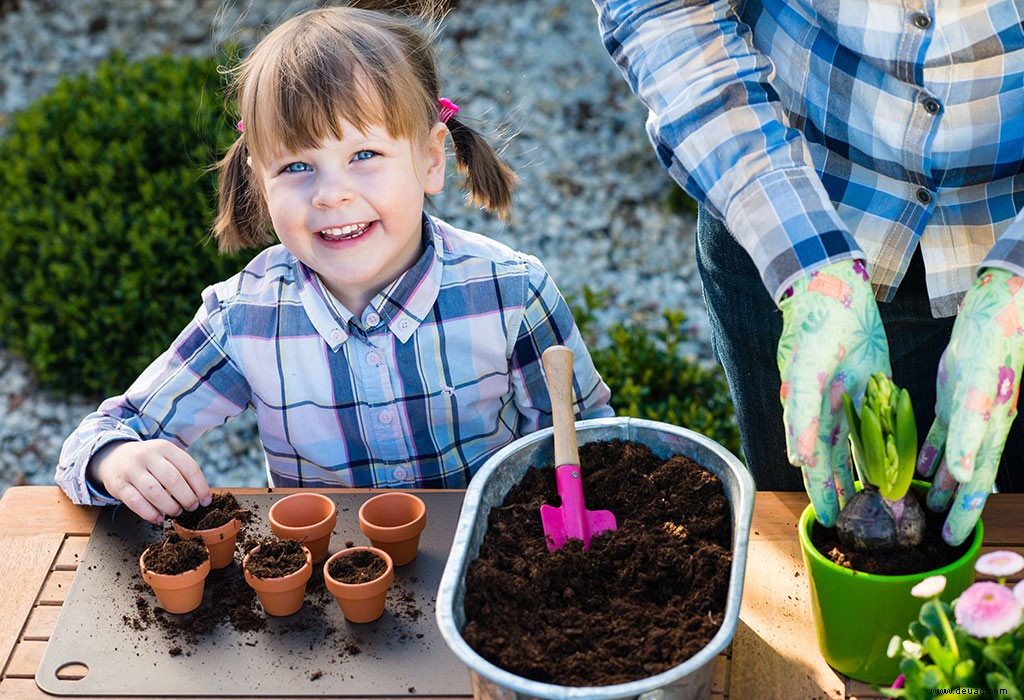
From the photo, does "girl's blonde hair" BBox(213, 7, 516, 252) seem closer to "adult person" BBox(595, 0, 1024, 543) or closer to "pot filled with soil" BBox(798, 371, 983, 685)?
"adult person" BBox(595, 0, 1024, 543)

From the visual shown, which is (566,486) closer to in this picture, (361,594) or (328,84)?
(361,594)

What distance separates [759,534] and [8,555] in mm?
1027

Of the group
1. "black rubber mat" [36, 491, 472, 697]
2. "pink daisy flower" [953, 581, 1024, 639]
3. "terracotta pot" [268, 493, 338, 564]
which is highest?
"pink daisy flower" [953, 581, 1024, 639]

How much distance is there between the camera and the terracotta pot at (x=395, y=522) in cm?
146

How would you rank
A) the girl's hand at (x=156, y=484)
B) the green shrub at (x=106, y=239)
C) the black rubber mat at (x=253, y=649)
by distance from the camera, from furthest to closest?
the green shrub at (x=106, y=239) → the girl's hand at (x=156, y=484) → the black rubber mat at (x=253, y=649)

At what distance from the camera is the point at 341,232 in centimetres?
175

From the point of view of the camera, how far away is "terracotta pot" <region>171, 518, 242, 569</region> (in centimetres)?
148

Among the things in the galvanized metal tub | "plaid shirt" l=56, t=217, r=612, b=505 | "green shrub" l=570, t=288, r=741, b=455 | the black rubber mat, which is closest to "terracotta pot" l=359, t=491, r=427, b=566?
the black rubber mat

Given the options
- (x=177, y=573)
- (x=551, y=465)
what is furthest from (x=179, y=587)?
(x=551, y=465)

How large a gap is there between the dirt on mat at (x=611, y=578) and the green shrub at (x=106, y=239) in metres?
2.09

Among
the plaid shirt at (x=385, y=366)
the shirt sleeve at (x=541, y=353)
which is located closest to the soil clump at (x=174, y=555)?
the plaid shirt at (x=385, y=366)

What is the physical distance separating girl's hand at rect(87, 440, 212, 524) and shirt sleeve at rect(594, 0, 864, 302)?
2.59 feet

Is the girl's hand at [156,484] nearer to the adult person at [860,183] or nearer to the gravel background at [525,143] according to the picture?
the adult person at [860,183]

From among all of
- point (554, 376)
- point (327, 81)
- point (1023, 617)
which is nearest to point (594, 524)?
point (554, 376)
